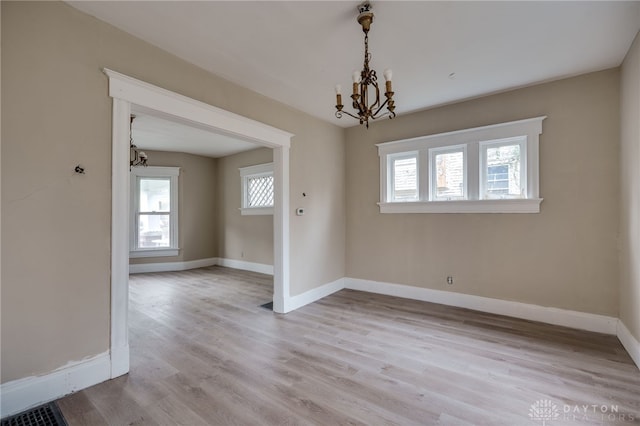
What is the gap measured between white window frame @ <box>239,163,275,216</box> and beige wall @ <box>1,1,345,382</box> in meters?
3.71

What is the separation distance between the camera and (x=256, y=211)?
20.9 ft

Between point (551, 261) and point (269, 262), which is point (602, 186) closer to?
point (551, 261)

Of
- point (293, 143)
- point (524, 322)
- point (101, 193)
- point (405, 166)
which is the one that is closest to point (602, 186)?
point (524, 322)

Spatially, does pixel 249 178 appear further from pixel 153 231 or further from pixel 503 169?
pixel 503 169

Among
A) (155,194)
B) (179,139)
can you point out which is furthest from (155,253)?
(179,139)

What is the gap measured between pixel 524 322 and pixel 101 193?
14.5ft

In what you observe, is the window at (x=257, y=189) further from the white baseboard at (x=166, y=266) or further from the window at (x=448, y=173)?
the window at (x=448, y=173)

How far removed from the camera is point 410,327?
319 centimetres

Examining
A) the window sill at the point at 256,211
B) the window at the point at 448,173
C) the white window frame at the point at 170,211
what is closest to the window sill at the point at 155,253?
the white window frame at the point at 170,211

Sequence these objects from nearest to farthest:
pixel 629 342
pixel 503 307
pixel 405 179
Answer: pixel 629 342
pixel 503 307
pixel 405 179

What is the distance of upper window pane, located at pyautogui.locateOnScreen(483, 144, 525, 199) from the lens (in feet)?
11.4

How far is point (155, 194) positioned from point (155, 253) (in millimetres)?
1364

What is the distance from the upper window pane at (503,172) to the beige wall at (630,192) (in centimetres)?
87

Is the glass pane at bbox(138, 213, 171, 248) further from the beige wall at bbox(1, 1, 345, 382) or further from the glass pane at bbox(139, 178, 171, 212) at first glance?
the beige wall at bbox(1, 1, 345, 382)
